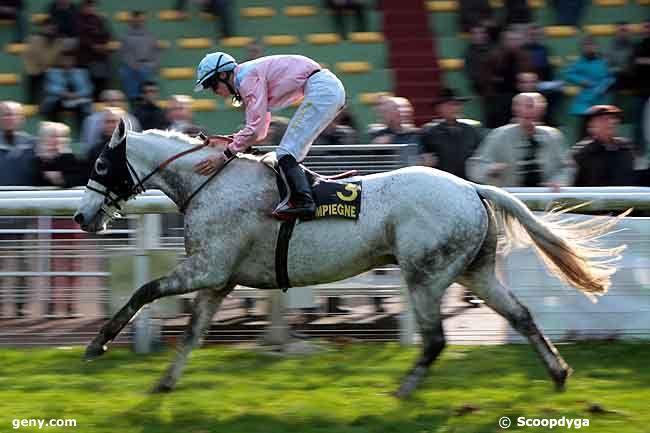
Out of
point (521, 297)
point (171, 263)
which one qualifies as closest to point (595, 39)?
point (521, 297)

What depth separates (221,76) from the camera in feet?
23.5

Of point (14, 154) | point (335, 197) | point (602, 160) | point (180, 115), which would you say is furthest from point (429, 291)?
point (14, 154)

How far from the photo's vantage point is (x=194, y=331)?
7215 mm

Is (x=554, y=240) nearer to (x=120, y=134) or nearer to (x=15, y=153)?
(x=120, y=134)

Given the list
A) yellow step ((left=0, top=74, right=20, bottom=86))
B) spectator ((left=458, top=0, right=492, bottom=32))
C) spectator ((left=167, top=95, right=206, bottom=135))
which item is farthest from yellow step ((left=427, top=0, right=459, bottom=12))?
spectator ((left=167, top=95, right=206, bottom=135))

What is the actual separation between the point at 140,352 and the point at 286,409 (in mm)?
1949

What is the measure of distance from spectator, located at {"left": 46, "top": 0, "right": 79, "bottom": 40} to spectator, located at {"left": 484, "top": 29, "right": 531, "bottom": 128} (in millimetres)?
4642

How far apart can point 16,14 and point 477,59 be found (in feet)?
19.6

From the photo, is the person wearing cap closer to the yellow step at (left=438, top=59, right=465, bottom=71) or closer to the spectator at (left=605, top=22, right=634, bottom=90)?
the spectator at (left=605, top=22, right=634, bottom=90)

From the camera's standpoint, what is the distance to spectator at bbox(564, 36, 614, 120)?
42.2 feet

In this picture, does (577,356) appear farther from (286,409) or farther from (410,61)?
(410,61)

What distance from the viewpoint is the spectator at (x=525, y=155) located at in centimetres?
929

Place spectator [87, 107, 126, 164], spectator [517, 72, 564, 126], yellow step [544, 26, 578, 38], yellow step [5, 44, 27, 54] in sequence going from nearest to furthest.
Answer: spectator [87, 107, 126, 164] → spectator [517, 72, 564, 126] → yellow step [544, 26, 578, 38] → yellow step [5, 44, 27, 54]

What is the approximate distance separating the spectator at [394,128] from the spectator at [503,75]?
2.23 m
